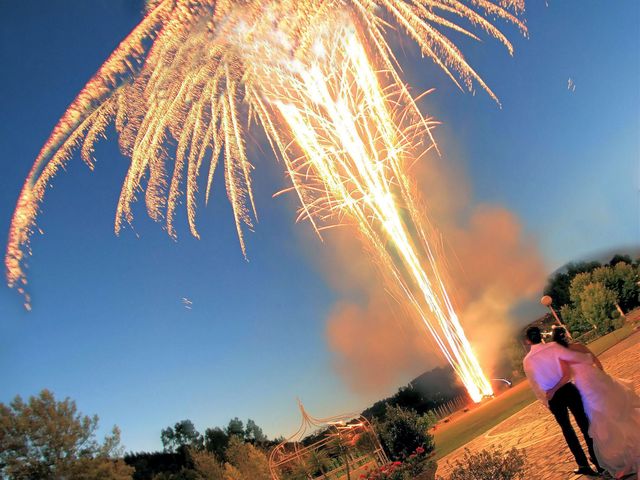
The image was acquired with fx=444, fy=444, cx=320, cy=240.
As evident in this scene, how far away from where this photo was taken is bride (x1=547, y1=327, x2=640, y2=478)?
4988 mm

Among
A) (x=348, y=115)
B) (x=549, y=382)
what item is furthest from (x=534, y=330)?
(x=348, y=115)

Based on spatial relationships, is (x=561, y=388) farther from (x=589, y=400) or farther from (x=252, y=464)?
(x=252, y=464)

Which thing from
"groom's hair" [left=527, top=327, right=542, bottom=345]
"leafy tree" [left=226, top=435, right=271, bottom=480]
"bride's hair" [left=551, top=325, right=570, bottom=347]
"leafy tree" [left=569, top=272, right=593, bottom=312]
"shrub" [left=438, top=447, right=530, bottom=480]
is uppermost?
"leafy tree" [left=569, top=272, right=593, bottom=312]

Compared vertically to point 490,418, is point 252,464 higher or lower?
higher

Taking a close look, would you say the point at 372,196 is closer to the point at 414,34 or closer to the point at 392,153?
the point at 392,153

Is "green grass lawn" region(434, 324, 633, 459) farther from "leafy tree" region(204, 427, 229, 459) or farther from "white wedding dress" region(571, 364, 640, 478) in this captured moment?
"leafy tree" region(204, 427, 229, 459)

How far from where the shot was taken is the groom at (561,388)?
547 centimetres

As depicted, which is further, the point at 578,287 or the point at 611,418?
the point at 578,287

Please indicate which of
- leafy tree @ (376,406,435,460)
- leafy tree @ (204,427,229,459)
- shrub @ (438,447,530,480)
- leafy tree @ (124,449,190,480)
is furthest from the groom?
leafy tree @ (204,427,229,459)

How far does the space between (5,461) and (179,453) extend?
43.4 m

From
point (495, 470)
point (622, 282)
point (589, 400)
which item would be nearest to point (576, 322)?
point (622, 282)

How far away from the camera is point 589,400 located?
212 inches

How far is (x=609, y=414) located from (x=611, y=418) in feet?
0.15

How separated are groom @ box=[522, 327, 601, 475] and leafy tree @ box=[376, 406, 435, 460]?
708 cm
